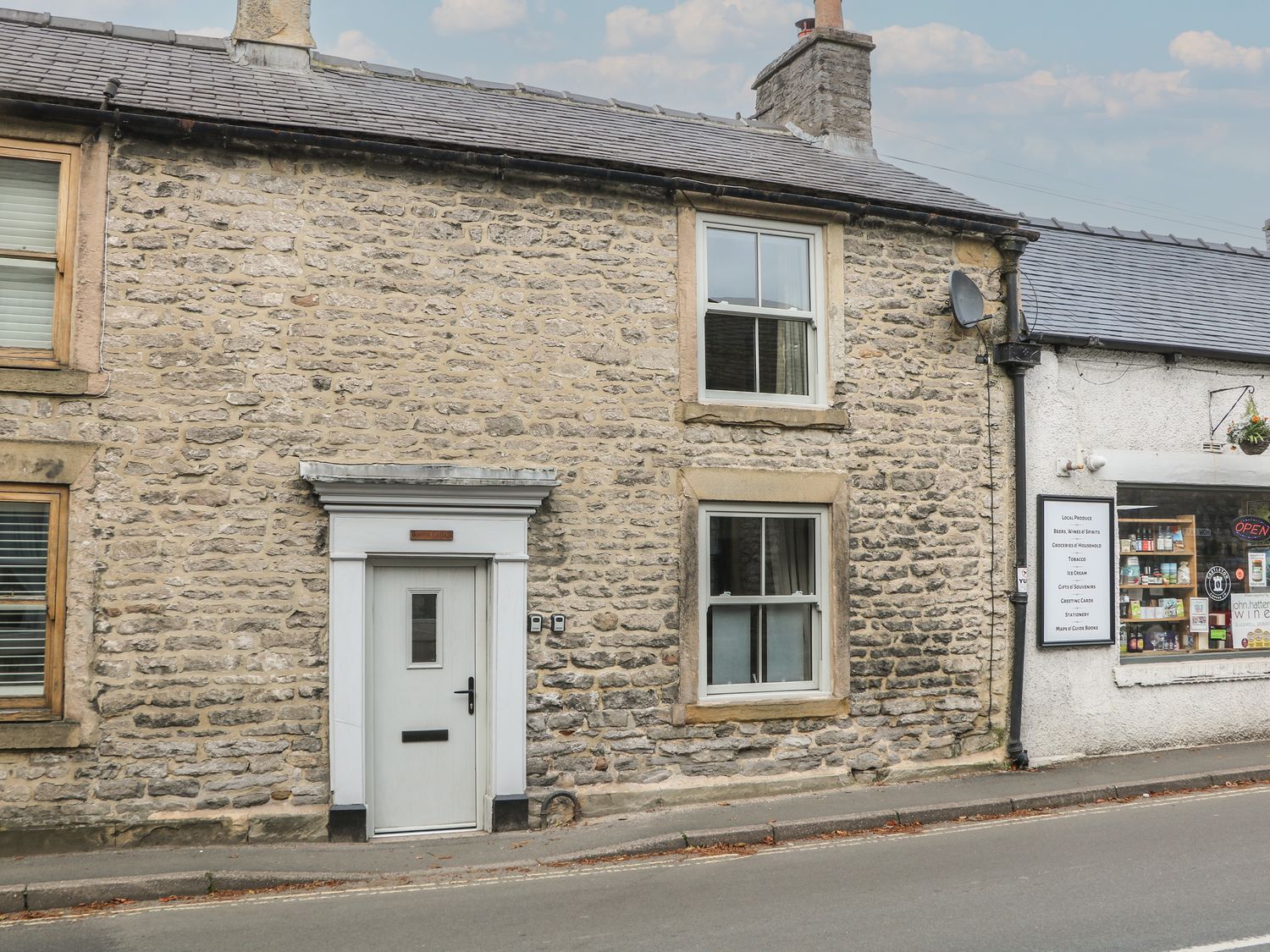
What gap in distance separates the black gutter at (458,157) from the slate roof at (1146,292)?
4.02 feet

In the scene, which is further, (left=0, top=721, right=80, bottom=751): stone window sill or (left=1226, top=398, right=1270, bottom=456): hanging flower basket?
(left=1226, top=398, right=1270, bottom=456): hanging flower basket

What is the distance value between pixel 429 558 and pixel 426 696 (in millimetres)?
1088

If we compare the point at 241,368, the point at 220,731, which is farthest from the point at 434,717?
the point at 241,368

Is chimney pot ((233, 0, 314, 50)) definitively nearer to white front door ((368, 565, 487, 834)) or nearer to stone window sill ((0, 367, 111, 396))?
stone window sill ((0, 367, 111, 396))

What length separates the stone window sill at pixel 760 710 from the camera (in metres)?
9.62

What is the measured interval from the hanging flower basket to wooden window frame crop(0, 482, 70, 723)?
1104cm

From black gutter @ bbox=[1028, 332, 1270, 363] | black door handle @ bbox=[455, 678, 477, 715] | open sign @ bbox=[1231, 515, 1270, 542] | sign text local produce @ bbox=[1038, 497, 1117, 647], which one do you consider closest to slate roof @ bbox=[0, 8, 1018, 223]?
black gutter @ bbox=[1028, 332, 1270, 363]

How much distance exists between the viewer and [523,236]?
30.9ft

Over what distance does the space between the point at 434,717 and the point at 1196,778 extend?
6.81 meters

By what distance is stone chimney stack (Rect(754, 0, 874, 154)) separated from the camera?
1244cm

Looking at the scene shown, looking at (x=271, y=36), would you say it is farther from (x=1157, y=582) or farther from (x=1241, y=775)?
(x=1241, y=775)

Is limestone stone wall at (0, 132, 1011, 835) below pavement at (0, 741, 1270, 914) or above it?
above

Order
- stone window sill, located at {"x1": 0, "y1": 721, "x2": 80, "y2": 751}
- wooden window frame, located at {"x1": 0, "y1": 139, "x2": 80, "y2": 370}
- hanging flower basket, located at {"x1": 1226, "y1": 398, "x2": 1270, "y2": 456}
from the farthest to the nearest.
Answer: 1. hanging flower basket, located at {"x1": 1226, "y1": 398, "x2": 1270, "y2": 456}
2. wooden window frame, located at {"x1": 0, "y1": 139, "x2": 80, "y2": 370}
3. stone window sill, located at {"x1": 0, "y1": 721, "x2": 80, "y2": 751}

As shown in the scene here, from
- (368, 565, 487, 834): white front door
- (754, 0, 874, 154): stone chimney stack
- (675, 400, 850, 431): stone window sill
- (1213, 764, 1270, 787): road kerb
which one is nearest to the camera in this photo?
(368, 565, 487, 834): white front door
